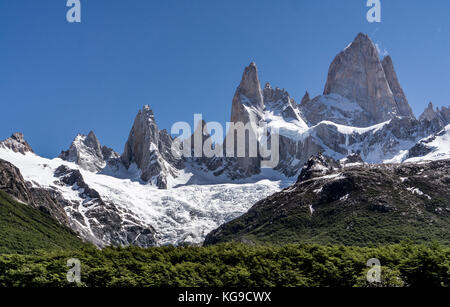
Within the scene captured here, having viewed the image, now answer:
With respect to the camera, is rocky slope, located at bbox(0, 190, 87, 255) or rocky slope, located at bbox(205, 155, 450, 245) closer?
rocky slope, located at bbox(0, 190, 87, 255)

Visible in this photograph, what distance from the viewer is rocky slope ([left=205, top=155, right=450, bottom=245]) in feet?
475

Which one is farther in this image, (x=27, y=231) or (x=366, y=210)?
(x=366, y=210)

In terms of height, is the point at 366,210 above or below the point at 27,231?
above

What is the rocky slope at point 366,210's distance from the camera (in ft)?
475

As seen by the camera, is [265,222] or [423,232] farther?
[265,222]

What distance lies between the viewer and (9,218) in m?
157

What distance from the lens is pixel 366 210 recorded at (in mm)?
163125

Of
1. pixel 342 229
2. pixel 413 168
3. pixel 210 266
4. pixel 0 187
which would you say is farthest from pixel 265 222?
pixel 210 266

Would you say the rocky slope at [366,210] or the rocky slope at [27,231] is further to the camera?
the rocky slope at [366,210]

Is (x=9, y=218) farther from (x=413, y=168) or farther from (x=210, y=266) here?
(x=413, y=168)
